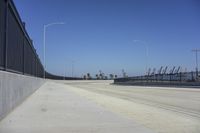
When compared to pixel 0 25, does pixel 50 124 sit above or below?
below

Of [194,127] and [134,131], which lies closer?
[134,131]

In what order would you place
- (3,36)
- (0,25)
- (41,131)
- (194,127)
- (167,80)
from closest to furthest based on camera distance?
(41,131)
(194,127)
(0,25)
(3,36)
(167,80)

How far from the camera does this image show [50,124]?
11.0 meters

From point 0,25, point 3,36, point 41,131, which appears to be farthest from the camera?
point 3,36

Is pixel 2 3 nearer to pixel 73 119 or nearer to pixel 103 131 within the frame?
pixel 73 119

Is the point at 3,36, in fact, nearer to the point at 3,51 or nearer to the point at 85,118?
the point at 3,51

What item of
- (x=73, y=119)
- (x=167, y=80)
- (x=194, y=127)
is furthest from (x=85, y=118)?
(x=167, y=80)

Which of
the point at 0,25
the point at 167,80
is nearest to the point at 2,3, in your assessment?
the point at 0,25

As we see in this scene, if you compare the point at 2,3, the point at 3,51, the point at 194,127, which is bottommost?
the point at 194,127

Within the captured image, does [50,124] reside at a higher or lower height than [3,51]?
lower

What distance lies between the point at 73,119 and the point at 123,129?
8.29ft

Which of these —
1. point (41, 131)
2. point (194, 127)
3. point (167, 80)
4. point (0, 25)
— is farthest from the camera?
point (167, 80)

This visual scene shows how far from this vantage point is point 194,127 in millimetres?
10844

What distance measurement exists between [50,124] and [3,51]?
3686 millimetres
